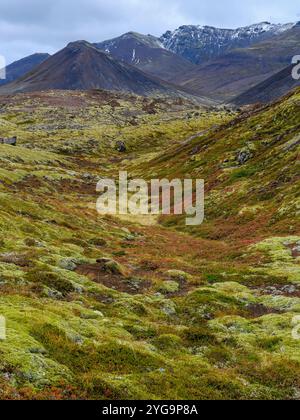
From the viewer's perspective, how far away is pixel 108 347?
21953 mm

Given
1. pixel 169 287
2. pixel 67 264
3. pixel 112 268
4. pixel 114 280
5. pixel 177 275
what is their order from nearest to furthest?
pixel 169 287
pixel 114 280
pixel 67 264
pixel 112 268
pixel 177 275

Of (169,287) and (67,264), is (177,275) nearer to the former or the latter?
(169,287)

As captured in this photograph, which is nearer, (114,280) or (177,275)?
(114,280)

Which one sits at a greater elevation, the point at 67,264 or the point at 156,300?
the point at 67,264

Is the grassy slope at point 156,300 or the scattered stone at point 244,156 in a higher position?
the scattered stone at point 244,156

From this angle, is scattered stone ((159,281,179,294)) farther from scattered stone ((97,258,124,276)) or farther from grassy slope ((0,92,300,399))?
scattered stone ((97,258,124,276))

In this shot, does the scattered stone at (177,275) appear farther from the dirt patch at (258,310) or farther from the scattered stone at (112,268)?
the dirt patch at (258,310)

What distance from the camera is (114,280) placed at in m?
39.1

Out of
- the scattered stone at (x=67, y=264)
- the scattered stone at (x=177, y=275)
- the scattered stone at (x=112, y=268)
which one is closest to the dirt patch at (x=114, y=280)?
the scattered stone at (x=112, y=268)

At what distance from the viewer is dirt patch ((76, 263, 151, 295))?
123 feet

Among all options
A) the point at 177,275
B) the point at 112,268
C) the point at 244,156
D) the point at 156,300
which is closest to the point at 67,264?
the point at 112,268

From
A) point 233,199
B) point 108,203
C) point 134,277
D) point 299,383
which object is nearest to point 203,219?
point 233,199

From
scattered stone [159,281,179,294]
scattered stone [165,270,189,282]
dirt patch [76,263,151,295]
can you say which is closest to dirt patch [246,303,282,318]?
scattered stone [159,281,179,294]

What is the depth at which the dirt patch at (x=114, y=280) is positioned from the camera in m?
37.5
